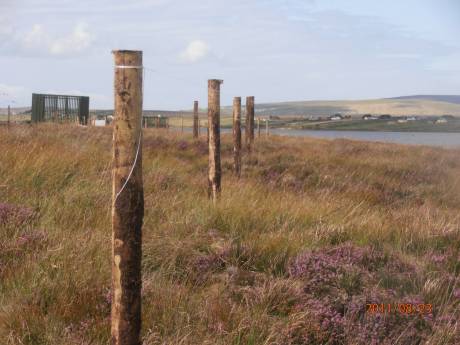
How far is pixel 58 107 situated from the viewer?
102 feet

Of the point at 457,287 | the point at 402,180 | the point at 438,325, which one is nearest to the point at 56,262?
the point at 438,325

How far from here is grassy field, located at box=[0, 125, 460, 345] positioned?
392cm

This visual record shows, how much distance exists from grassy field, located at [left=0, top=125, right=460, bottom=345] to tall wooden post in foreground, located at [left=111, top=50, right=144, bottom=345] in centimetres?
34

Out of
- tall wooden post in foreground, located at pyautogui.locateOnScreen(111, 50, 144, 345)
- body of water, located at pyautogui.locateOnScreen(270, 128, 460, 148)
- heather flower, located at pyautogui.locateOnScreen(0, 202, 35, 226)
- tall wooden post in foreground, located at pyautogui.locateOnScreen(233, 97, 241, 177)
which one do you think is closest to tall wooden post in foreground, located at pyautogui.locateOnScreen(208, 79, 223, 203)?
tall wooden post in foreground, located at pyautogui.locateOnScreen(233, 97, 241, 177)

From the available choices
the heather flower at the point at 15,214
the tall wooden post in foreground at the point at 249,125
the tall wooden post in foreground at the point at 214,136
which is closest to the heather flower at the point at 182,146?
the tall wooden post in foreground at the point at 249,125

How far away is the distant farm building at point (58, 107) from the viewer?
29938 mm

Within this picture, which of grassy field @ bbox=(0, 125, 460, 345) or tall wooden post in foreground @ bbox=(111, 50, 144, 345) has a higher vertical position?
tall wooden post in foreground @ bbox=(111, 50, 144, 345)

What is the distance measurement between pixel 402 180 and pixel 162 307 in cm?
1368

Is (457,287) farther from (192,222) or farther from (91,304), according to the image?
(91,304)

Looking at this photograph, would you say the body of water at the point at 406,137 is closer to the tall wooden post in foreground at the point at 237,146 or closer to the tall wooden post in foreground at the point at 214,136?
the tall wooden post in foreground at the point at 237,146

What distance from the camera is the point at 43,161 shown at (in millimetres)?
8391

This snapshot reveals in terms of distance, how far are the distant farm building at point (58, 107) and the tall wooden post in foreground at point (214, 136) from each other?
20763 mm
